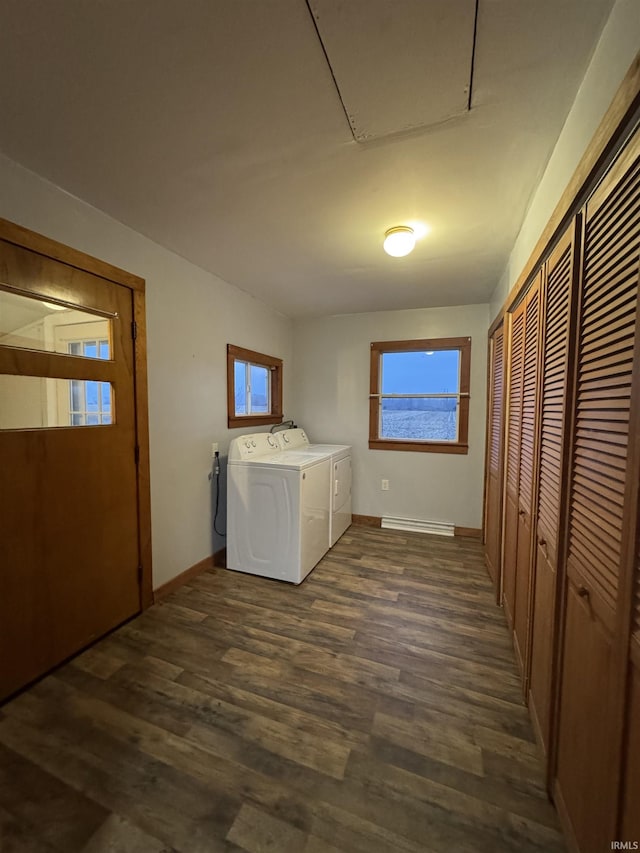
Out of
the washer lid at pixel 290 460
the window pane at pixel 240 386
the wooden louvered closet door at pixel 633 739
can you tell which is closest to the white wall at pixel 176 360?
the window pane at pixel 240 386

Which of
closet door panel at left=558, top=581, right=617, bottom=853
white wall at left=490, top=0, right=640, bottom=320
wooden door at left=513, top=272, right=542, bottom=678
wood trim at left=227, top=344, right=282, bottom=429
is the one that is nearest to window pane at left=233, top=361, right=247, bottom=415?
wood trim at left=227, top=344, right=282, bottom=429

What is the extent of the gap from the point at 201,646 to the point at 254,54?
2583mm

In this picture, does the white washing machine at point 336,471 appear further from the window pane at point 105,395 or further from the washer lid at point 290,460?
the window pane at point 105,395

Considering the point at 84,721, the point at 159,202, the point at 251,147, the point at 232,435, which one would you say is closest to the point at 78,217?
the point at 159,202

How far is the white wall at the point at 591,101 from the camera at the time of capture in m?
0.78

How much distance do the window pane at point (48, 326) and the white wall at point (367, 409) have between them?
245 cm

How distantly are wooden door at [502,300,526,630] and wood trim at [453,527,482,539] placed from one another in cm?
138

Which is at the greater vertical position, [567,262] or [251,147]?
[251,147]

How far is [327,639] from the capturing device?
6.35 feet

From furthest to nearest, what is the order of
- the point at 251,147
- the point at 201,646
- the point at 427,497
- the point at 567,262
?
the point at 427,497
the point at 201,646
the point at 251,147
the point at 567,262

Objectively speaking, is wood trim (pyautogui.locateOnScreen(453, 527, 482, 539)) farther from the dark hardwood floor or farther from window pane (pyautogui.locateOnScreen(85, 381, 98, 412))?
window pane (pyautogui.locateOnScreen(85, 381, 98, 412))

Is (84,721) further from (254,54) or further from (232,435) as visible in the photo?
(254,54)

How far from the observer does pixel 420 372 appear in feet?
12.1

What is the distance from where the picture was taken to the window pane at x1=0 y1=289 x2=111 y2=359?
149 cm
